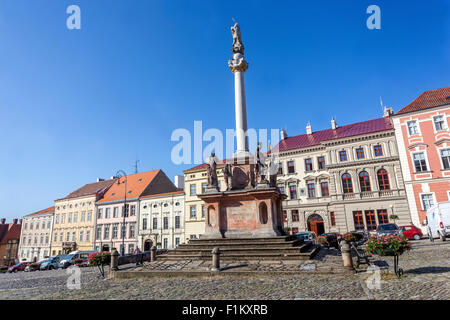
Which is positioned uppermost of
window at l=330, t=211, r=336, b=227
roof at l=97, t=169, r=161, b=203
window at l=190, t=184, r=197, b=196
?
roof at l=97, t=169, r=161, b=203

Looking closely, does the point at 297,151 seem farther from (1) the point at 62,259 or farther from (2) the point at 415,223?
(1) the point at 62,259

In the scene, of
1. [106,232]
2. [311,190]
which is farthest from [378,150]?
[106,232]

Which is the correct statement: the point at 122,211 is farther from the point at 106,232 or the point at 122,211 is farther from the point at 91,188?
the point at 91,188

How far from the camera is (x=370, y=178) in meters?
32.0

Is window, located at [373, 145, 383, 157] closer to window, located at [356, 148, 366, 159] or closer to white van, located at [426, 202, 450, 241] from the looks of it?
window, located at [356, 148, 366, 159]

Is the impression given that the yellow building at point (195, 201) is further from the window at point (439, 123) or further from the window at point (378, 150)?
the window at point (439, 123)

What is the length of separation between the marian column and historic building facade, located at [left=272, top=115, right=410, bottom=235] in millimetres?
21942

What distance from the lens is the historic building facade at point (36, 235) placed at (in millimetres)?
53656

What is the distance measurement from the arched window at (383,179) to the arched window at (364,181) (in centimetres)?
125

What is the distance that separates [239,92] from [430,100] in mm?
27157

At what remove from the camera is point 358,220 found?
3155 centimetres

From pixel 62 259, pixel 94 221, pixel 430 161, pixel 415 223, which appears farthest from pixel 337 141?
pixel 94 221

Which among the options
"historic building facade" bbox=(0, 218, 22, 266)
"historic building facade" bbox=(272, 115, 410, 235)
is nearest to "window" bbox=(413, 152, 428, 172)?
"historic building facade" bbox=(272, 115, 410, 235)

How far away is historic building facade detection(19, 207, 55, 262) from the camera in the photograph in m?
53.7
